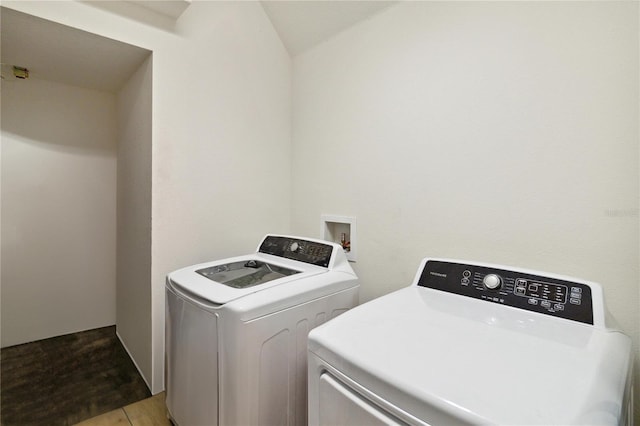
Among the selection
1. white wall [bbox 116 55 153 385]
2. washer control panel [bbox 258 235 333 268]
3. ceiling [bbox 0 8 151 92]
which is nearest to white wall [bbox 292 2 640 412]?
washer control panel [bbox 258 235 333 268]

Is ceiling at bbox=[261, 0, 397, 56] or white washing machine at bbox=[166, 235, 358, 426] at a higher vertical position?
ceiling at bbox=[261, 0, 397, 56]

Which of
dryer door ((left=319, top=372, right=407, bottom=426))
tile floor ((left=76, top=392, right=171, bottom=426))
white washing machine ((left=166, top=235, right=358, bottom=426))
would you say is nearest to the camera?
dryer door ((left=319, top=372, right=407, bottom=426))

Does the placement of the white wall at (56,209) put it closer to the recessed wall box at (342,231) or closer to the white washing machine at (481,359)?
the recessed wall box at (342,231)

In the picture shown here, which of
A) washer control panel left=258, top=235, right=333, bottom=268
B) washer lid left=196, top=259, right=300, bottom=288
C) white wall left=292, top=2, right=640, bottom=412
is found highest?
white wall left=292, top=2, right=640, bottom=412

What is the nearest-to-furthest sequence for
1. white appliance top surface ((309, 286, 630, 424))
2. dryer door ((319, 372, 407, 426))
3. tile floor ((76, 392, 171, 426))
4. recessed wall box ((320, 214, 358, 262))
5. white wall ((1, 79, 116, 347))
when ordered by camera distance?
white appliance top surface ((309, 286, 630, 424))
dryer door ((319, 372, 407, 426))
tile floor ((76, 392, 171, 426))
recessed wall box ((320, 214, 358, 262))
white wall ((1, 79, 116, 347))

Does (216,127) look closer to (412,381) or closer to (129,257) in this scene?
(129,257)

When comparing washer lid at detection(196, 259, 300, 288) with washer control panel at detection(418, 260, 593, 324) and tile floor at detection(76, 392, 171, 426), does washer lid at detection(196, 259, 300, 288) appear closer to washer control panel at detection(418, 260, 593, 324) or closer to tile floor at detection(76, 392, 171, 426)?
washer control panel at detection(418, 260, 593, 324)

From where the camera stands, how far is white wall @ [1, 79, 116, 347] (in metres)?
1.98

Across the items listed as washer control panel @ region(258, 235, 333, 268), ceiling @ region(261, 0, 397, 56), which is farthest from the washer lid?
ceiling @ region(261, 0, 397, 56)

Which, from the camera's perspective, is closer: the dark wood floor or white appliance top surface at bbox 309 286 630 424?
white appliance top surface at bbox 309 286 630 424

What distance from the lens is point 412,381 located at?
563mm

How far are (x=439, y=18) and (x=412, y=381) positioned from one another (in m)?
1.48

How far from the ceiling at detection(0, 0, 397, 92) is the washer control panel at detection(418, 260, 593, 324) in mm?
1380

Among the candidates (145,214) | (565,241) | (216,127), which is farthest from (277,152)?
(565,241)
